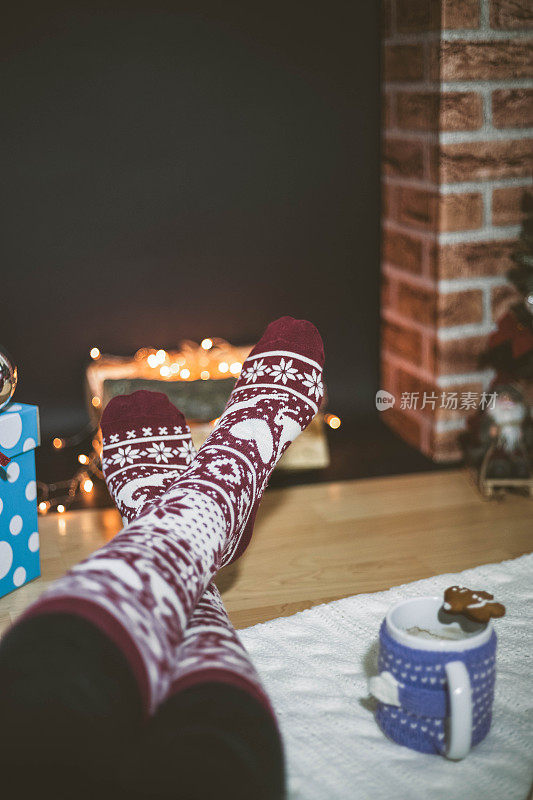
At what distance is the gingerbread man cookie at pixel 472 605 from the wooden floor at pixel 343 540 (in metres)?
0.36

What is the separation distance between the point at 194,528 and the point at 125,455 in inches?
15.1

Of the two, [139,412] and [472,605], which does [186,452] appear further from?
[472,605]

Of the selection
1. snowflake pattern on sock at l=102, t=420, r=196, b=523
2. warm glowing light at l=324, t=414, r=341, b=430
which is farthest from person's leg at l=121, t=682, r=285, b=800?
warm glowing light at l=324, t=414, r=341, b=430


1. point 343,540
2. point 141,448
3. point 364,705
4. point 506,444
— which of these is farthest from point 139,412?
point 506,444

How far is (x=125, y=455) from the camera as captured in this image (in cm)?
107

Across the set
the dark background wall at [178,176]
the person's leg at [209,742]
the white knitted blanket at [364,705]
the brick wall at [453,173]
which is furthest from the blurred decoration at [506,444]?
the person's leg at [209,742]

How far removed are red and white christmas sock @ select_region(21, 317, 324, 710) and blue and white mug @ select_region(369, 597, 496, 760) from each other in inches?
6.6

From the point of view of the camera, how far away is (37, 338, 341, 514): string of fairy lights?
1441 mm

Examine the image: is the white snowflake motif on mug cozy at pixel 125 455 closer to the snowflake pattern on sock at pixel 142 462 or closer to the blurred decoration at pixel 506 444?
the snowflake pattern on sock at pixel 142 462

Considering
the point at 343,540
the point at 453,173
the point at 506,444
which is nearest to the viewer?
the point at 343,540

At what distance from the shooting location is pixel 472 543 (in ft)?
3.94

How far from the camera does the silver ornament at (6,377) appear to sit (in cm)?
99

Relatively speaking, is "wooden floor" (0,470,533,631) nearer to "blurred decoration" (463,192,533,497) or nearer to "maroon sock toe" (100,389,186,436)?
"blurred decoration" (463,192,533,497)

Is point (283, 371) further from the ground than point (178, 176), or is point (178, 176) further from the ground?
point (178, 176)
